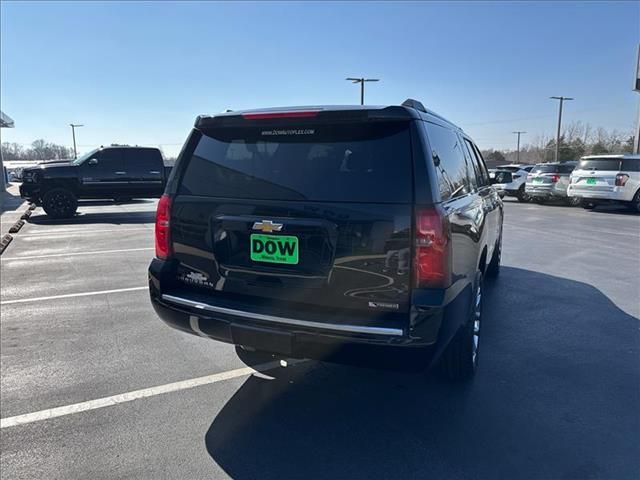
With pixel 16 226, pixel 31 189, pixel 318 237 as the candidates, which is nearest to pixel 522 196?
pixel 31 189

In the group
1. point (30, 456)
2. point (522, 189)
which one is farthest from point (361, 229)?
point (522, 189)

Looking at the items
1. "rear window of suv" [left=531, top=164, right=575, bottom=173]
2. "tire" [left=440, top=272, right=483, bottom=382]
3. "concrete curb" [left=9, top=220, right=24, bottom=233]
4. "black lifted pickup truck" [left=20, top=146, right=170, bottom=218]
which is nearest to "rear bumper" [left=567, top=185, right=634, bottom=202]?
"rear window of suv" [left=531, top=164, right=575, bottom=173]

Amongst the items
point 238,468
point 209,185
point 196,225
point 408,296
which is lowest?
point 238,468

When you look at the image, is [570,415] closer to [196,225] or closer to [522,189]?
[196,225]

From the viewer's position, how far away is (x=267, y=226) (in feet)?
8.84

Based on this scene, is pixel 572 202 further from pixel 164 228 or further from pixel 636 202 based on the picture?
pixel 164 228

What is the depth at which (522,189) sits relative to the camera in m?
21.2

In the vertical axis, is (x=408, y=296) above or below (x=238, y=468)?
above

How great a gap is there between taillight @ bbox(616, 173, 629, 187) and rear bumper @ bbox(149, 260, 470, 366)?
15814 millimetres

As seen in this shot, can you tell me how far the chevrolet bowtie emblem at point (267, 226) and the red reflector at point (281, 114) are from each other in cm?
67

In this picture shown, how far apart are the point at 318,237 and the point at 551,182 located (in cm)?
1901

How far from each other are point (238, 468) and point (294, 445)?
0.37 m

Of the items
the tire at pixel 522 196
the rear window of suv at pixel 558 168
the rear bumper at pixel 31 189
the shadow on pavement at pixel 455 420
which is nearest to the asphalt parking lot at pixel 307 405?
the shadow on pavement at pixel 455 420

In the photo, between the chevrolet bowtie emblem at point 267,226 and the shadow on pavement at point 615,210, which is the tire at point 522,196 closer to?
the shadow on pavement at point 615,210
